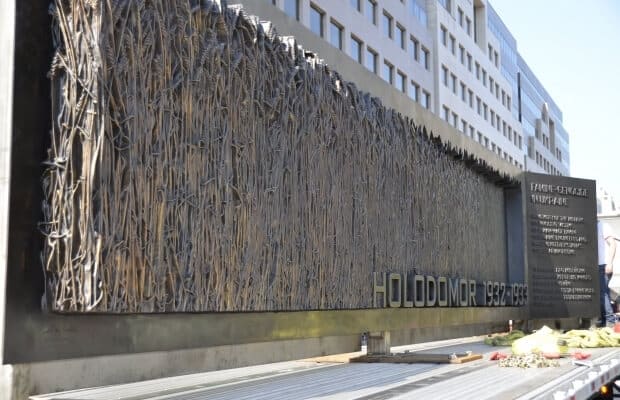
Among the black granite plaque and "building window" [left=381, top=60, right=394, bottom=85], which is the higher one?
"building window" [left=381, top=60, right=394, bottom=85]

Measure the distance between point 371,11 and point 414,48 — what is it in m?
7.75

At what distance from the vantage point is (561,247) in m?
19.3

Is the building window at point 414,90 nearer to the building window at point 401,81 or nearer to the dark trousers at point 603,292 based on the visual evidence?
the building window at point 401,81

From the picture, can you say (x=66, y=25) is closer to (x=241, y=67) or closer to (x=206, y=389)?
(x=241, y=67)

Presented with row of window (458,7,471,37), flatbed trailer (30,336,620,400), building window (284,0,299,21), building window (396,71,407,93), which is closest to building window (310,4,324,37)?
building window (284,0,299,21)

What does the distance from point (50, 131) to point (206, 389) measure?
226 centimetres

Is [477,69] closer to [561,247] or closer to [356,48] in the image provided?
[356,48]

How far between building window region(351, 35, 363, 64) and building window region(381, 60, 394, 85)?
300 centimetres

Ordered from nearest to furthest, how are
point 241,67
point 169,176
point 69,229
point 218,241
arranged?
1. point 69,229
2. point 169,176
3. point 218,241
4. point 241,67

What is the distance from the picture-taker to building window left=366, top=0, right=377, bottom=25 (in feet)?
122

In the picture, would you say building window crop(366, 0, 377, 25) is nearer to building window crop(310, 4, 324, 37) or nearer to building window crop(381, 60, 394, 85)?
building window crop(381, 60, 394, 85)

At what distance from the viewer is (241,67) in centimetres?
802

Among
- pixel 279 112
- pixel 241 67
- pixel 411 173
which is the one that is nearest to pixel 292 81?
pixel 279 112

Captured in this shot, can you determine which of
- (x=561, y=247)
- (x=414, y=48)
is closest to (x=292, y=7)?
(x=561, y=247)
